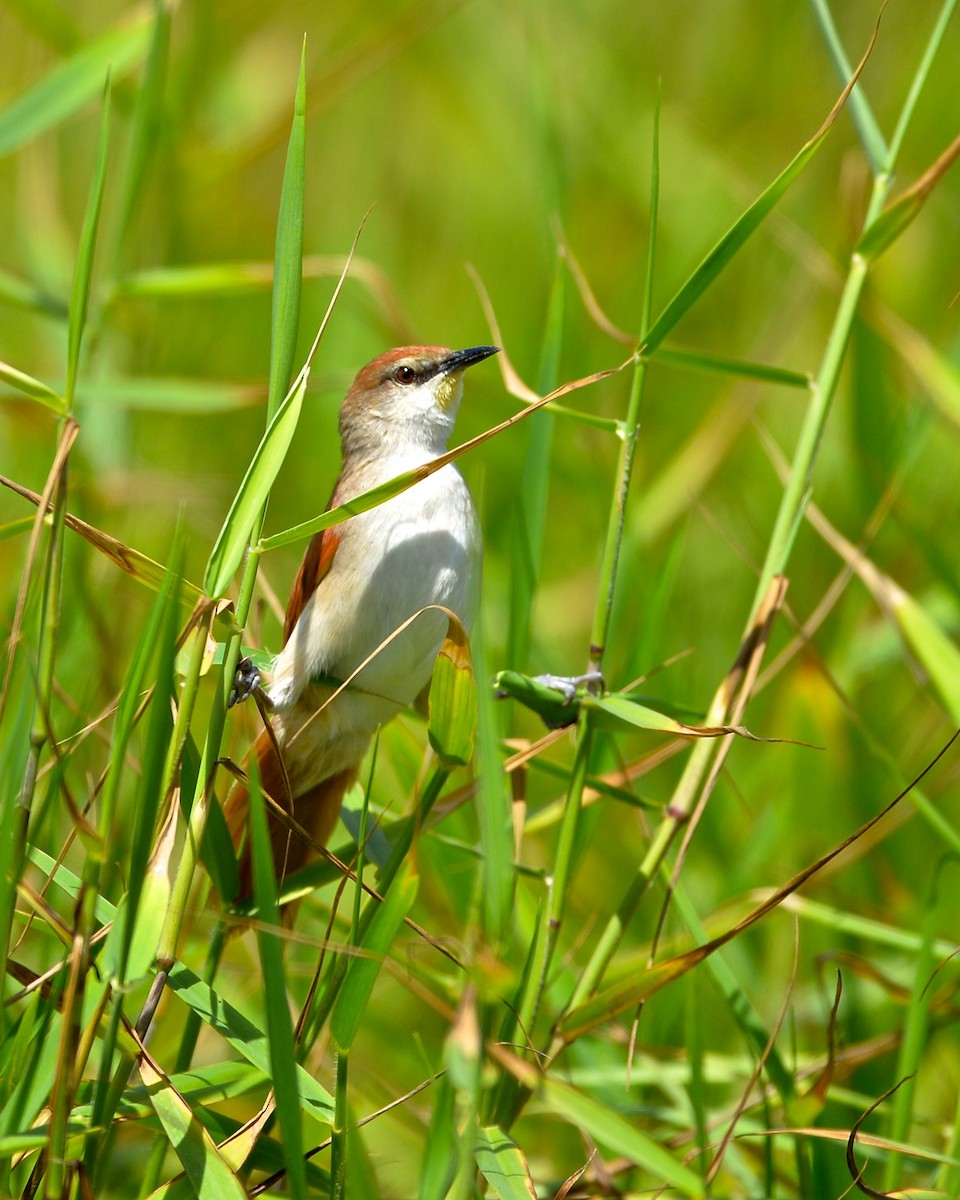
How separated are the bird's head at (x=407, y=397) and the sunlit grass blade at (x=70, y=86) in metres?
0.85

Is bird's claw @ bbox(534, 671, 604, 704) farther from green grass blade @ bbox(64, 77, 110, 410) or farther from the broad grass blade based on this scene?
green grass blade @ bbox(64, 77, 110, 410)

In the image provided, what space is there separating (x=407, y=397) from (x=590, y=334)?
1.58 meters

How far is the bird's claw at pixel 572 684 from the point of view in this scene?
5.82ft

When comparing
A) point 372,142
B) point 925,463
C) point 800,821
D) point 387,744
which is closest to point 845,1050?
point 800,821

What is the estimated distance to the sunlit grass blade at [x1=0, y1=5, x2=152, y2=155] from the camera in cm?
256

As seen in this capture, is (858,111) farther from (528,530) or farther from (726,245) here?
(528,530)

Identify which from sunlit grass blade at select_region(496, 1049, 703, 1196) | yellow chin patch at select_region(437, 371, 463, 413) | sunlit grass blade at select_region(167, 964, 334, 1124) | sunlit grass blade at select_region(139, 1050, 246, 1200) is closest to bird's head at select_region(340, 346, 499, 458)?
yellow chin patch at select_region(437, 371, 463, 413)

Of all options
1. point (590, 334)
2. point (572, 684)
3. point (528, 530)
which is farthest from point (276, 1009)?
point (590, 334)

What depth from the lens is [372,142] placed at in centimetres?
520

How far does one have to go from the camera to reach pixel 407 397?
2.81 m

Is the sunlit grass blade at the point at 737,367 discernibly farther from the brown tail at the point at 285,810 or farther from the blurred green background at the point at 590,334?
the brown tail at the point at 285,810

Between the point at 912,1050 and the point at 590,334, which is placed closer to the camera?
the point at 912,1050

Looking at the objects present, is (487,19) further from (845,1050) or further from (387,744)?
(845,1050)

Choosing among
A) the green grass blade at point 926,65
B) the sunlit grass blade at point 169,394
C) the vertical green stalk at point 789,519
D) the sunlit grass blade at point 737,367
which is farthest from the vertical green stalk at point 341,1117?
the sunlit grass blade at point 169,394
